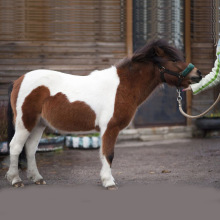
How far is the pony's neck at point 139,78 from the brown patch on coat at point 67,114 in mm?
564

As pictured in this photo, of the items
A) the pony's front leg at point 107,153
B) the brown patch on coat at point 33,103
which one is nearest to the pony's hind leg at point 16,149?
the brown patch on coat at point 33,103

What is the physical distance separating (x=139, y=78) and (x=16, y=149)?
5.77 ft

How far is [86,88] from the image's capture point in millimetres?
5355

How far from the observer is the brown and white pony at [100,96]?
526cm

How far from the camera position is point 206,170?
6.80 metres

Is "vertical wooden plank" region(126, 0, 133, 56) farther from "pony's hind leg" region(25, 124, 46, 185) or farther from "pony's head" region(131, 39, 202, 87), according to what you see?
Result: "pony's hind leg" region(25, 124, 46, 185)

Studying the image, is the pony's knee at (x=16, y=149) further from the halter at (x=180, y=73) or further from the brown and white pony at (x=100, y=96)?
the halter at (x=180, y=73)

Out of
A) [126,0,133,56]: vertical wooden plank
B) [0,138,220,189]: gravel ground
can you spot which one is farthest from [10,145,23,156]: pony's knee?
[126,0,133,56]: vertical wooden plank

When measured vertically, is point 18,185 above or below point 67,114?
below

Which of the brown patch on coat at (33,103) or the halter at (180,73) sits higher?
the halter at (180,73)

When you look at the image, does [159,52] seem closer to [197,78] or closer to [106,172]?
[197,78]

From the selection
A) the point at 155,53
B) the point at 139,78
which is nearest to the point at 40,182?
the point at 139,78

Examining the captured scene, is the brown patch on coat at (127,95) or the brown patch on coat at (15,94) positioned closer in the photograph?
the brown patch on coat at (127,95)

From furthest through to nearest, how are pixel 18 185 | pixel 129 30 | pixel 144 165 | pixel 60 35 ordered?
pixel 129 30 → pixel 60 35 → pixel 144 165 → pixel 18 185
